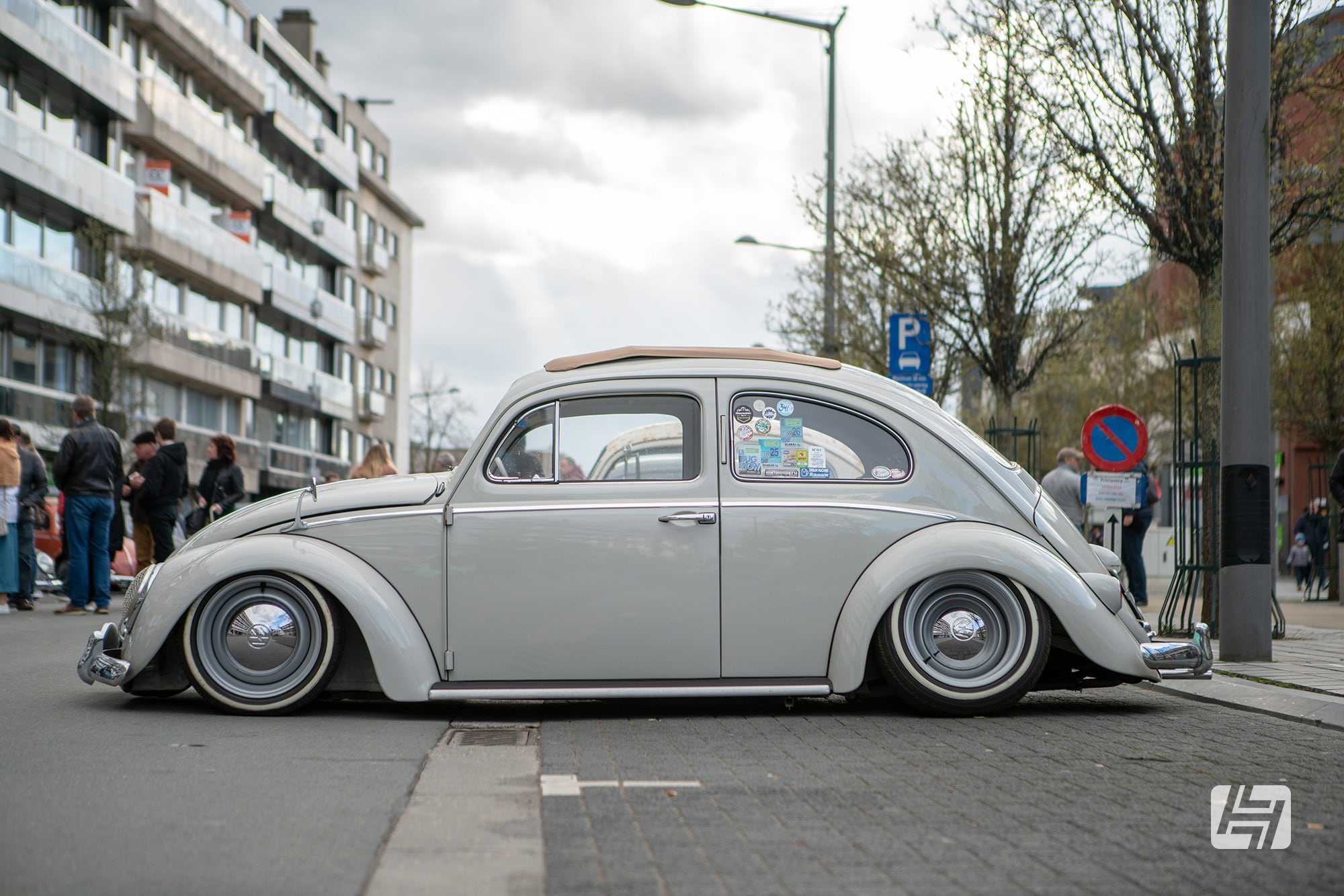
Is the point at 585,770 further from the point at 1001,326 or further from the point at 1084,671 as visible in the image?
the point at 1001,326

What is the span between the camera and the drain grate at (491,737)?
5.73 metres

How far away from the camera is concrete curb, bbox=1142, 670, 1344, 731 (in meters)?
6.43

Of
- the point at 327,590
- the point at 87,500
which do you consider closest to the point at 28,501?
the point at 87,500

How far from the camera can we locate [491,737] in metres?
5.92

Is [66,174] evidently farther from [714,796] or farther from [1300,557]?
[714,796]

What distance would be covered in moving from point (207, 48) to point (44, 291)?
14638mm

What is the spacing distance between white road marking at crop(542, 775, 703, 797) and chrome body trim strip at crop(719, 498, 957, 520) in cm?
185

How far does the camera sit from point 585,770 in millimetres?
5090

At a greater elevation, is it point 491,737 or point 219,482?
point 219,482

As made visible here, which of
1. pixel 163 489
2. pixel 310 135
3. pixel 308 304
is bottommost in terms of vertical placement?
pixel 163 489

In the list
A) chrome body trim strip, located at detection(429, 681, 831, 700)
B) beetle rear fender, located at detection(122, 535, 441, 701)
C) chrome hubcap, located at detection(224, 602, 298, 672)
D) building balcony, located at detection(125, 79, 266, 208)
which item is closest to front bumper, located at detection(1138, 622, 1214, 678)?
chrome body trim strip, located at detection(429, 681, 831, 700)

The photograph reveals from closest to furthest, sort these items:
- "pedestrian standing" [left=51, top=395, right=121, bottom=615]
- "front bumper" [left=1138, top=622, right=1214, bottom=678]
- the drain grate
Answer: the drain grate → "front bumper" [left=1138, top=622, right=1214, bottom=678] → "pedestrian standing" [left=51, top=395, right=121, bottom=615]

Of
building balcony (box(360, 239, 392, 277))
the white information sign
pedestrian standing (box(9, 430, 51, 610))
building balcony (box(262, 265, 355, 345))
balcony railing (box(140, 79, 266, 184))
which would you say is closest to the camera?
the white information sign

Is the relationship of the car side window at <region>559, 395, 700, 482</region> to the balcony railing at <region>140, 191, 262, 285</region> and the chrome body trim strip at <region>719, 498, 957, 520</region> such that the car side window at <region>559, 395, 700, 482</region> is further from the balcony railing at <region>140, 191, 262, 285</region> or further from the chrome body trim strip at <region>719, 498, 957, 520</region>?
the balcony railing at <region>140, 191, 262, 285</region>
